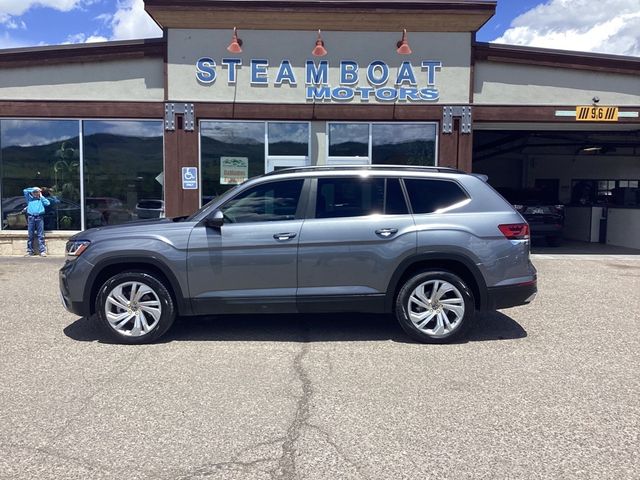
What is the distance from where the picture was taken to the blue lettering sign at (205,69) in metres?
11.0

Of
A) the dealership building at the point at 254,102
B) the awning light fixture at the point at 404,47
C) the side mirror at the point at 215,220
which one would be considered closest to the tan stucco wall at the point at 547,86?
the dealership building at the point at 254,102

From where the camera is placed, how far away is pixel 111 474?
2.97 meters

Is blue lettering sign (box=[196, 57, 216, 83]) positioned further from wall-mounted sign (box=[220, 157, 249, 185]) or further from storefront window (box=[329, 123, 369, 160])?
storefront window (box=[329, 123, 369, 160])

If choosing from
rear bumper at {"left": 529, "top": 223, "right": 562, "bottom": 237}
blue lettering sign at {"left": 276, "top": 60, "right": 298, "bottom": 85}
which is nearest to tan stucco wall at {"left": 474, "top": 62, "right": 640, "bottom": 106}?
rear bumper at {"left": 529, "top": 223, "right": 562, "bottom": 237}

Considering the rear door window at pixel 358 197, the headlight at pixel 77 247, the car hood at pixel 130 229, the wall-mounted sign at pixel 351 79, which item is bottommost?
the headlight at pixel 77 247

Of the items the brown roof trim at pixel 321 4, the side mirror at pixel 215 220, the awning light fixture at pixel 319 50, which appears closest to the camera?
the side mirror at pixel 215 220

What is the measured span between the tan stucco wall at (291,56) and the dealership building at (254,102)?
0.02 m

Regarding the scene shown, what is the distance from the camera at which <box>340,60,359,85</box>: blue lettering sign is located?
Answer: 11.1m

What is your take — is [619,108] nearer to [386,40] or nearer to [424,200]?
[386,40]

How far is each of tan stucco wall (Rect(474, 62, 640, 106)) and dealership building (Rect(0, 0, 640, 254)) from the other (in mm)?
31

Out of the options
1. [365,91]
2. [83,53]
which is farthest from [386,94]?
[83,53]

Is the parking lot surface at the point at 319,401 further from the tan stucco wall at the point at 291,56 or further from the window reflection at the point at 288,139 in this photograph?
the tan stucco wall at the point at 291,56

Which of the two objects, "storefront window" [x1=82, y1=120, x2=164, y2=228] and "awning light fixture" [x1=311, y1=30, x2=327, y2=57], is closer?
"awning light fixture" [x1=311, y1=30, x2=327, y2=57]

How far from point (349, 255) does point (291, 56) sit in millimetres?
7180
